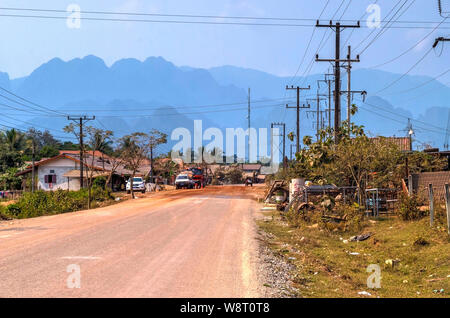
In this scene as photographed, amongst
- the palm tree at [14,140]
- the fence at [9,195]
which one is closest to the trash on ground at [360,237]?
the fence at [9,195]

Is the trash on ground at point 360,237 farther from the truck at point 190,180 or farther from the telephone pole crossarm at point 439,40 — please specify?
the truck at point 190,180

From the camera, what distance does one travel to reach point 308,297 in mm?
8875

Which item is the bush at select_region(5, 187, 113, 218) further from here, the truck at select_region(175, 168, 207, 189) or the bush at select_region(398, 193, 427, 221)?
the truck at select_region(175, 168, 207, 189)

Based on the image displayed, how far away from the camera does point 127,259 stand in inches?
444

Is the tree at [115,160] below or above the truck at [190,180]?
above

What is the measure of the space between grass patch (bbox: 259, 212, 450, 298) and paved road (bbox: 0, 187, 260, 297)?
4.31 feet

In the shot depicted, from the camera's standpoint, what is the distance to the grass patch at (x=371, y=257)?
1045 centimetres

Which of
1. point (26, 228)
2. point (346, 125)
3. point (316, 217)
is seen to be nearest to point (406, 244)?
point (316, 217)

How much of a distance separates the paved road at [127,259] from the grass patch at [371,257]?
Result: 131 cm

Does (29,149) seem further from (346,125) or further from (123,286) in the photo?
(123,286)

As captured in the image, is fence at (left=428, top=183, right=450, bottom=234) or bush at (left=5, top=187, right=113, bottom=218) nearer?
fence at (left=428, top=183, right=450, bottom=234)

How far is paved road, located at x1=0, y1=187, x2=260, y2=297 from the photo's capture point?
8.33m

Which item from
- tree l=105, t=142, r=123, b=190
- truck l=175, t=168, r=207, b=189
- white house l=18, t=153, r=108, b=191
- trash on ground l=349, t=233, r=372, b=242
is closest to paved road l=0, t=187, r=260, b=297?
trash on ground l=349, t=233, r=372, b=242

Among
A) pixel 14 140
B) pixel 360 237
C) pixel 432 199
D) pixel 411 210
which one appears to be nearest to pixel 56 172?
pixel 14 140
